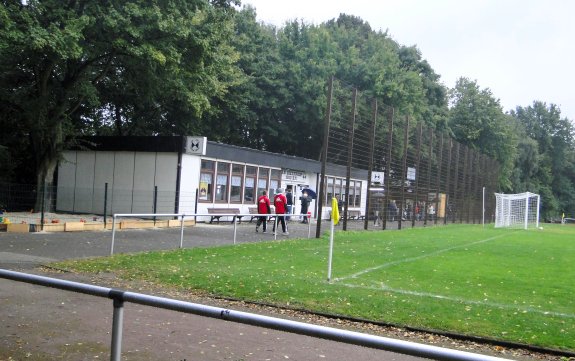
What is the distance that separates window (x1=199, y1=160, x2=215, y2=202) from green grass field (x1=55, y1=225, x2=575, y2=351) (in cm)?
1105

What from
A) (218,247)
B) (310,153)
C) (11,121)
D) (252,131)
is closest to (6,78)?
(11,121)

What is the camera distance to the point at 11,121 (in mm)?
32531

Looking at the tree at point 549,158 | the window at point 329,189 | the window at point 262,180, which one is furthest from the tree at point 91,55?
the tree at point 549,158

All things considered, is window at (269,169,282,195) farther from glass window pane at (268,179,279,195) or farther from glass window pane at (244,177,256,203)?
glass window pane at (244,177,256,203)

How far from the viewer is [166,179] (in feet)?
90.8

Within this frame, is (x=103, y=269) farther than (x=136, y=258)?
No

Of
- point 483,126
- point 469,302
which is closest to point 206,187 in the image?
point 469,302

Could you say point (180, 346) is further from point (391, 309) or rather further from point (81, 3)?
point (81, 3)

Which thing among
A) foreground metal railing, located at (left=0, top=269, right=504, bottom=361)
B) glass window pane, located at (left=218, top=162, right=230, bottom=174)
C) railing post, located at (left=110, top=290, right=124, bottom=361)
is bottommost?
railing post, located at (left=110, top=290, right=124, bottom=361)

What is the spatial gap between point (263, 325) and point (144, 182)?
1040 inches

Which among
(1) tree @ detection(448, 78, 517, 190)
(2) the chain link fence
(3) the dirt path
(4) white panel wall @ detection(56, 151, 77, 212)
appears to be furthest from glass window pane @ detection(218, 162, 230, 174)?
(1) tree @ detection(448, 78, 517, 190)

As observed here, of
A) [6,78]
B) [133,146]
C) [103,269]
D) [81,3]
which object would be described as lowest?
[103,269]

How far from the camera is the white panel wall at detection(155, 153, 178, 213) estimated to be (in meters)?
27.1

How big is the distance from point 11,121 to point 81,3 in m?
11.4
